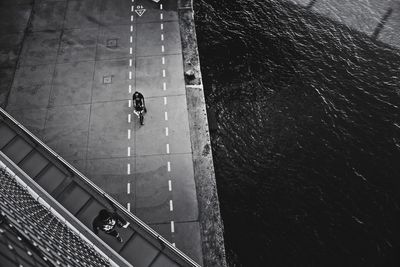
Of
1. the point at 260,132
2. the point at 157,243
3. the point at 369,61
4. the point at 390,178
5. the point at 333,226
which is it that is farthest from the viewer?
the point at 369,61

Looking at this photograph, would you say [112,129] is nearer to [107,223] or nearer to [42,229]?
[107,223]

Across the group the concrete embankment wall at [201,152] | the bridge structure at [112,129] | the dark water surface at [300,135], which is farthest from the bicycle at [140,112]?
the dark water surface at [300,135]

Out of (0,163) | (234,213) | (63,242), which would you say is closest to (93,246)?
(63,242)

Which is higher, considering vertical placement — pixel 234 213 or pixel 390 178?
pixel 390 178

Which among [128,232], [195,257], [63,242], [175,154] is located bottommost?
[195,257]

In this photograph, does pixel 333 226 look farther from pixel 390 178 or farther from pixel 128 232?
pixel 128 232

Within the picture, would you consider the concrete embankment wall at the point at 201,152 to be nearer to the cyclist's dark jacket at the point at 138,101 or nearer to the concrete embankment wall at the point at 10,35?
the cyclist's dark jacket at the point at 138,101

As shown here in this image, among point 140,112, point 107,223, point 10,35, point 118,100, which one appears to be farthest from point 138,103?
point 10,35
